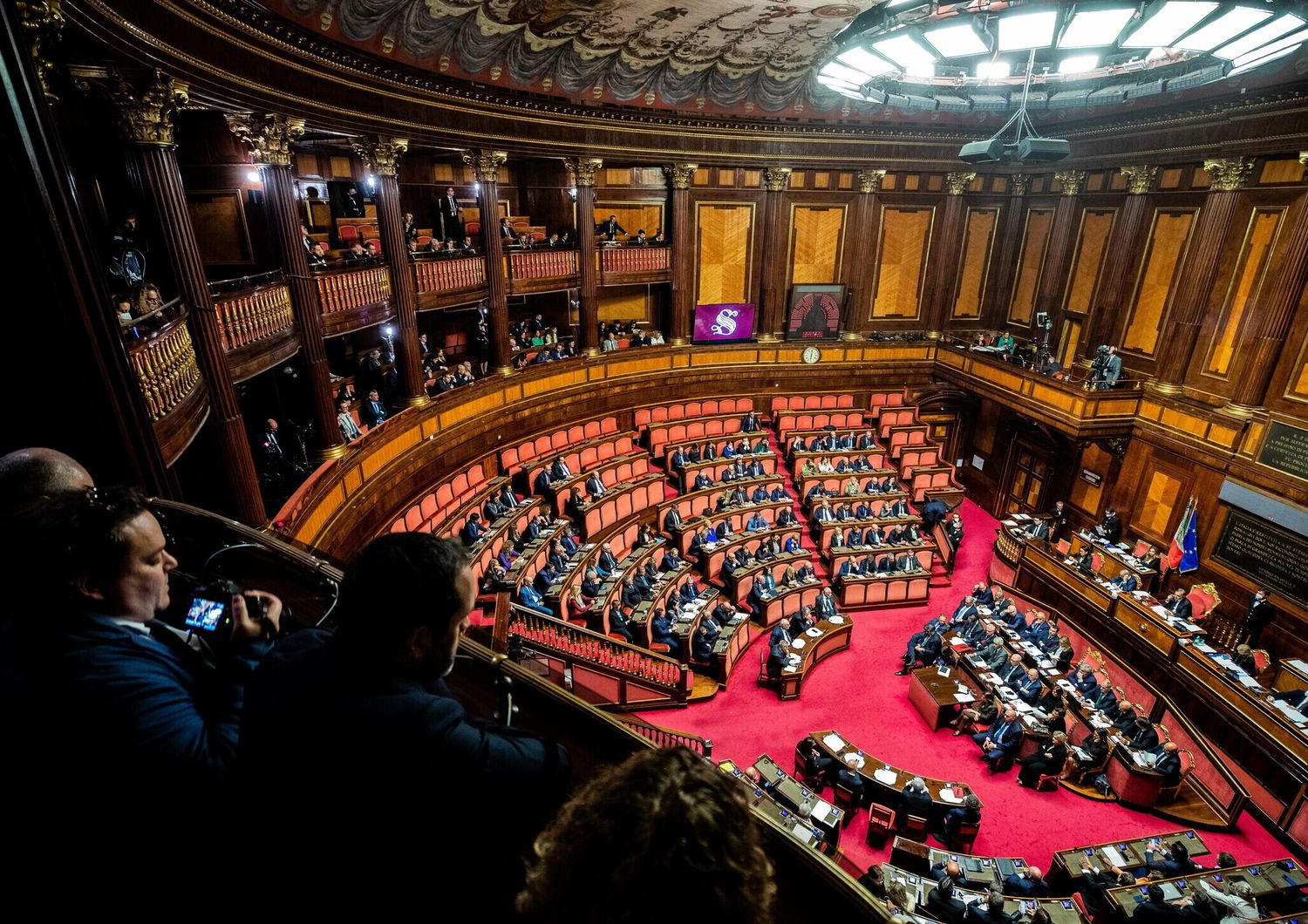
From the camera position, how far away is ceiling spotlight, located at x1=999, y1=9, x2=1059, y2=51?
448cm

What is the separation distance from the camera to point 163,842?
1329 mm

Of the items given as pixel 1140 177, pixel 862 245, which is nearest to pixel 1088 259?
pixel 1140 177

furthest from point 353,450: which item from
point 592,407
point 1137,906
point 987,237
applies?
point 987,237

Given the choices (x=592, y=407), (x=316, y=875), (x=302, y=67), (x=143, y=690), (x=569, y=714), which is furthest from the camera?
(x=592, y=407)

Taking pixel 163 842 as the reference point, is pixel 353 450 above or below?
below

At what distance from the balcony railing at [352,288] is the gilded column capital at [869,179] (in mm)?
12076

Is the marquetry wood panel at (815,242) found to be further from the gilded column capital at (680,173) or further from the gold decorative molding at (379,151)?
the gold decorative molding at (379,151)

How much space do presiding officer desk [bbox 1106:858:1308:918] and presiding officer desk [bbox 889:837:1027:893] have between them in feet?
2.83

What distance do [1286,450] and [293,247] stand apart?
49.3 feet

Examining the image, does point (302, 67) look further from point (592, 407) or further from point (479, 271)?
point (592, 407)

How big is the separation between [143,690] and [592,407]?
43.0 ft

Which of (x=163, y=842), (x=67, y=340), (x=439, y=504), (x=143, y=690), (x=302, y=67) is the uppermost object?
(x=302, y=67)

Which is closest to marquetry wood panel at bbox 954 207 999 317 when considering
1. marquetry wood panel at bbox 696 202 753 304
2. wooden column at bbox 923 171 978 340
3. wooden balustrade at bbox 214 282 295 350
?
wooden column at bbox 923 171 978 340

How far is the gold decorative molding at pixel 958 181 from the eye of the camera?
1611cm
